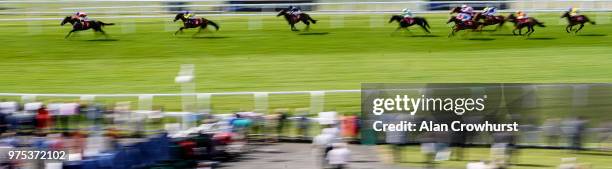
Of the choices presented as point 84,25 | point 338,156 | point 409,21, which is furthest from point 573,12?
point 338,156

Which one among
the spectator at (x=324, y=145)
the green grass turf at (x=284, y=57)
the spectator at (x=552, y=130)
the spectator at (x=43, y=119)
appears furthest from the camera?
the green grass turf at (x=284, y=57)

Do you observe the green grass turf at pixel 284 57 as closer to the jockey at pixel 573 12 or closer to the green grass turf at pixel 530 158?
the jockey at pixel 573 12

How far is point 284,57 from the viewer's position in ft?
73.9

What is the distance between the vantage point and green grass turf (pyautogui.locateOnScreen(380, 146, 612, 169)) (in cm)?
1286

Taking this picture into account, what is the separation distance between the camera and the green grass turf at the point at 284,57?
19406 millimetres

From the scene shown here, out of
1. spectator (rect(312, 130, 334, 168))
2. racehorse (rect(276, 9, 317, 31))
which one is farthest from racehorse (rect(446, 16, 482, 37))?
spectator (rect(312, 130, 334, 168))

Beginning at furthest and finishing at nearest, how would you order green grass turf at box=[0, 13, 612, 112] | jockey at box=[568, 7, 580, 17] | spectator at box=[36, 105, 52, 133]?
1. jockey at box=[568, 7, 580, 17]
2. green grass turf at box=[0, 13, 612, 112]
3. spectator at box=[36, 105, 52, 133]

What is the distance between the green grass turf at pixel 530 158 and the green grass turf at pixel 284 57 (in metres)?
2.20

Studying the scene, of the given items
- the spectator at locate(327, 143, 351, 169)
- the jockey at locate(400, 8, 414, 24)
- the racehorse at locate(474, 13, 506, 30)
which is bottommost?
the racehorse at locate(474, 13, 506, 30)

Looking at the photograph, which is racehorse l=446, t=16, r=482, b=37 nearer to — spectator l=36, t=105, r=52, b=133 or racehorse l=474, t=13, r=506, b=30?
racehorse l=474, t=13, r=506, b=30

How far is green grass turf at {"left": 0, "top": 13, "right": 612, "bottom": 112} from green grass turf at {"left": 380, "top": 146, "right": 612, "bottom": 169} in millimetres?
2199

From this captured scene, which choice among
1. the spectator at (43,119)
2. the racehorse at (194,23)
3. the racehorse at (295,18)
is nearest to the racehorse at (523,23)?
the racehorse at (295,18)

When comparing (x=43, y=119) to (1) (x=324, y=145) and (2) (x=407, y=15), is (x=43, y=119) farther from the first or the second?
(2) (x=407, y=15)

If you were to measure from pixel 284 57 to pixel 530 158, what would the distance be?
32.2 ft
